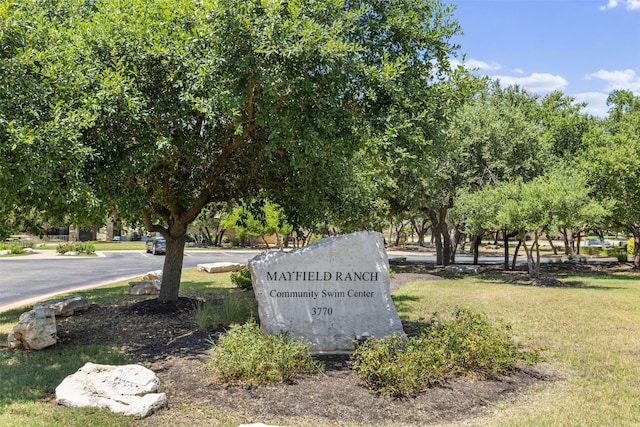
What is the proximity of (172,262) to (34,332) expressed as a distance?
385 cm

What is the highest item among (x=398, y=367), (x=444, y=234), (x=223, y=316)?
(x=444, y=234)

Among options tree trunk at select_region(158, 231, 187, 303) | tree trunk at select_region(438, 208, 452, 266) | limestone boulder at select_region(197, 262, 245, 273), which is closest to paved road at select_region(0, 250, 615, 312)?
limestone boulder at select_region(197, 262, 245, 273)

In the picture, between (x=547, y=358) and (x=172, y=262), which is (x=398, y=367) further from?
(x=172, y=262)

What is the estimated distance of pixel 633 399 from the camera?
6762mm

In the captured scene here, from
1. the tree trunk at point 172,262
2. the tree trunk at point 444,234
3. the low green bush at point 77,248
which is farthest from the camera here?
the low green bush at point 77,248

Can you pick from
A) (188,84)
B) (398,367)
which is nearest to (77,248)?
(188,84)

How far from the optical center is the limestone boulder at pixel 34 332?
9.02 m

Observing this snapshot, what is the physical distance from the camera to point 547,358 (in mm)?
8938

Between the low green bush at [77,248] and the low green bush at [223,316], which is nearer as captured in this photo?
the low green bush at [223,316]

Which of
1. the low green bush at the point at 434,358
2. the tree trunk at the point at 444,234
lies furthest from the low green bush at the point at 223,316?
the tree trunk at the point at 444,234

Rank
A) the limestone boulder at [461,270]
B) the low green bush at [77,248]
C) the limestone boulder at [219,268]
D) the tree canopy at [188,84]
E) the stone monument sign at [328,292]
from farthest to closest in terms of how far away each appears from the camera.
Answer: the low green bush at [77,248] → the limestone boulder at [461,270] → the limestone boulder at [219,268] → the stone monument sign at [328,292] → the tree canopy at [188,84]

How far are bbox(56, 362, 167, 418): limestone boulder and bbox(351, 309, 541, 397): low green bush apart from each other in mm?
2700

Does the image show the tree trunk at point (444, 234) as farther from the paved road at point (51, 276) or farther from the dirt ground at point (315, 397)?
the dirt ground at point (315, 397)

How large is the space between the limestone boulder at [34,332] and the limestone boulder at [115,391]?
3.12 meters
